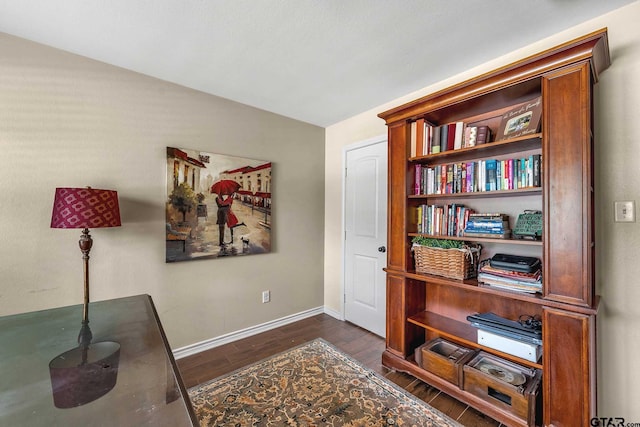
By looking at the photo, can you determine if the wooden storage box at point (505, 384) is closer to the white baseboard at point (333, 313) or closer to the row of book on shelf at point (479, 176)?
the row of book on shelf at point (479, 176)

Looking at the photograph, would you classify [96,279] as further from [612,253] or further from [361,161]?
[612,253]

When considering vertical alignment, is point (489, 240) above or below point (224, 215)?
below

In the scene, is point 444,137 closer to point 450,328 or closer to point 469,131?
point 469,131

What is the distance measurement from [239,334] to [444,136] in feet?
8.55

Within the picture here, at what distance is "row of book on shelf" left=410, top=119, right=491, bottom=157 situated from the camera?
6.23ft

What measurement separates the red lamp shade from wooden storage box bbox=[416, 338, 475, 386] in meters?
2.37

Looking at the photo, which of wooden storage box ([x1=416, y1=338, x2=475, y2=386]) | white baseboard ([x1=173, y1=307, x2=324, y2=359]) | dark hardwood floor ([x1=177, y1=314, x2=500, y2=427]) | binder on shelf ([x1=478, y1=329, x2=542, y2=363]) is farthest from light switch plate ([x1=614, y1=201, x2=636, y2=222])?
white baseboard ([x1=173, y1=307, x2=324, y2=359])

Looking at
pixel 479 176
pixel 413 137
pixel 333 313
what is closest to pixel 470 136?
pixel 479 176

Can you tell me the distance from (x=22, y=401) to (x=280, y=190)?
2.51 m

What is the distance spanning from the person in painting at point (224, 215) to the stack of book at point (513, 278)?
2.14m

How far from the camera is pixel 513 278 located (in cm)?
167

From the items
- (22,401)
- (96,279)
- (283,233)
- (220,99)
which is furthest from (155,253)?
(22,401)

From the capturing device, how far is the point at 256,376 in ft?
6.89

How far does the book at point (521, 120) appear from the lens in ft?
5.40
